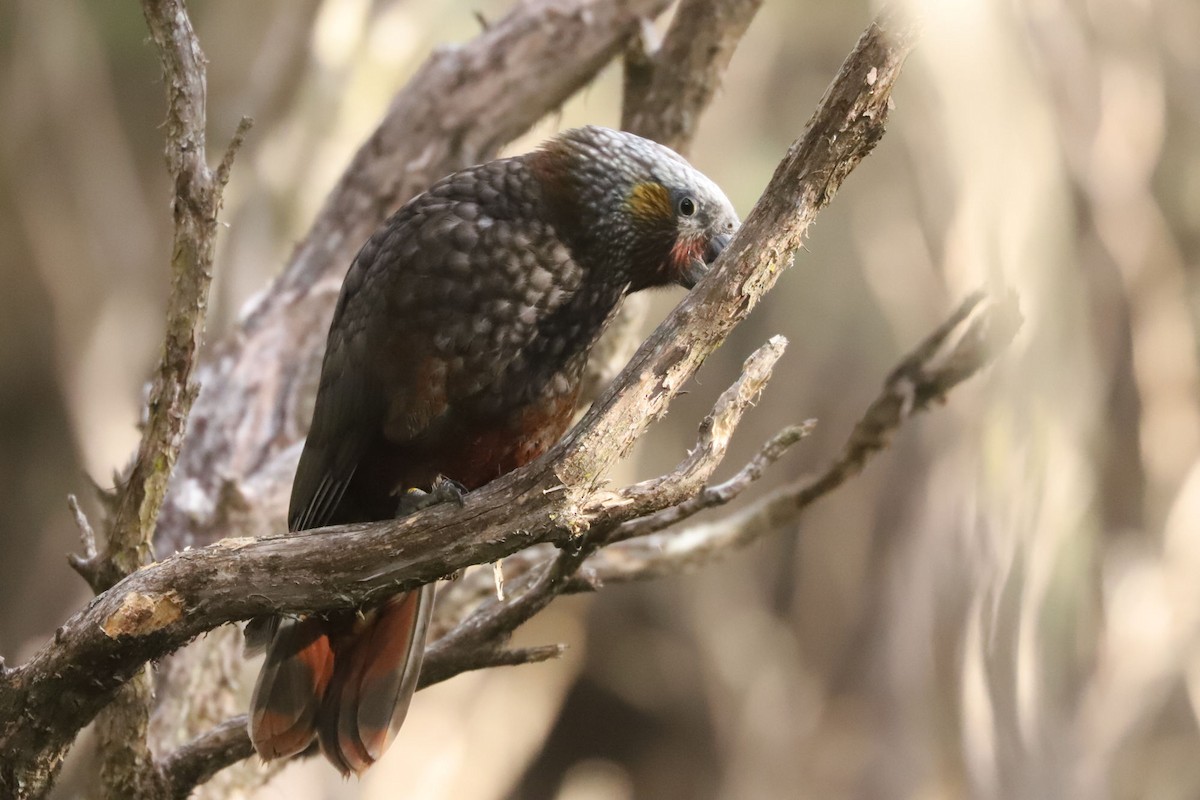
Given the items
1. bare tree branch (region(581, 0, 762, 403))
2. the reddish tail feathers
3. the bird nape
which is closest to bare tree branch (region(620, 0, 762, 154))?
bare tree branch (region(581, 0, 762, 403))

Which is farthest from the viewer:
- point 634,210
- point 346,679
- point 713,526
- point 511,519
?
point 713,526

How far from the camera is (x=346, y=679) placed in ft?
7.86

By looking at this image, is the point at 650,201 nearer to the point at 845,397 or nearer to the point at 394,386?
the point at 394,386

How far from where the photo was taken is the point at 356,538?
1746 mm

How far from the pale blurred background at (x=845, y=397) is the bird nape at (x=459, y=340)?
88cm

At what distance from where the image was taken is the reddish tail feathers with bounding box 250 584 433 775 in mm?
2285

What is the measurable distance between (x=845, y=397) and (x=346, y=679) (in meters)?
3.90

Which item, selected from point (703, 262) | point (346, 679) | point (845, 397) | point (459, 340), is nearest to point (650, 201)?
point (703, 262)

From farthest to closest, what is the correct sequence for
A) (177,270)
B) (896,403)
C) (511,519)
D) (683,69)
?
(683,69), (896,403), (177,270), (511,519)

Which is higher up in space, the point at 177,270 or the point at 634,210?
the point at 634,210

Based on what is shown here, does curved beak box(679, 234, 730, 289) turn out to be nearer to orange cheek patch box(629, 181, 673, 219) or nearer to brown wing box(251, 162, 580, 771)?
orange cheek patch box(629, 181, 673, 219)

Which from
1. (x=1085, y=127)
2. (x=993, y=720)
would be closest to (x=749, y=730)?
(x=993, y=720)

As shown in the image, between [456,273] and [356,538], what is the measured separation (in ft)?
2.00

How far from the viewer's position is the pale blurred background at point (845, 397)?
4090 millimetres
